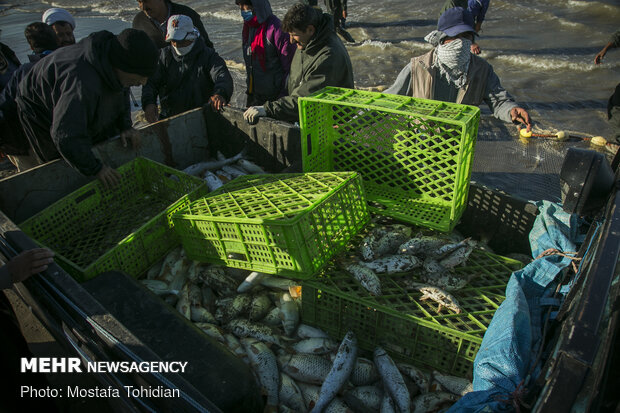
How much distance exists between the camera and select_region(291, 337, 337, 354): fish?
280cm

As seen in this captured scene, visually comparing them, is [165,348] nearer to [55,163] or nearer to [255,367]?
[255,367]

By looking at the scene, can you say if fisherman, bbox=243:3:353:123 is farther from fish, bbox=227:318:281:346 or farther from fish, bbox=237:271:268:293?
fish, bbox=227:318:281:346

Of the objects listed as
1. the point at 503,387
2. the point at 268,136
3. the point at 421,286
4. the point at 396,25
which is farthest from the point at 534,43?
the point at 503,387

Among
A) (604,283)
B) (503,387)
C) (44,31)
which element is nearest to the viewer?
(604,283)

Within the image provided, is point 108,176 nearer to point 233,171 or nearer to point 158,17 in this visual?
point 233,171

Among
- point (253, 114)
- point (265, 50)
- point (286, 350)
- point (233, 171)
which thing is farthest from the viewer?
point (265, 50)

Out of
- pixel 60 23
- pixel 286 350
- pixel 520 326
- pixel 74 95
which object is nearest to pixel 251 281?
pixel 286 350

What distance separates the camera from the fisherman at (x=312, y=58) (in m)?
3.94

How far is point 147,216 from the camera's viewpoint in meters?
3.93

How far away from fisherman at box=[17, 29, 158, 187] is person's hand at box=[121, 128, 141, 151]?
394mm

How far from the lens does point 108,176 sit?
364cm

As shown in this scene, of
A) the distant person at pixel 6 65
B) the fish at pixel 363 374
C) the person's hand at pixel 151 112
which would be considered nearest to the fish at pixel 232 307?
the fish at pixel 363 374

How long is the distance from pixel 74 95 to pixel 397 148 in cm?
265

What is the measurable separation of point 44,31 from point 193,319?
4579 mm
